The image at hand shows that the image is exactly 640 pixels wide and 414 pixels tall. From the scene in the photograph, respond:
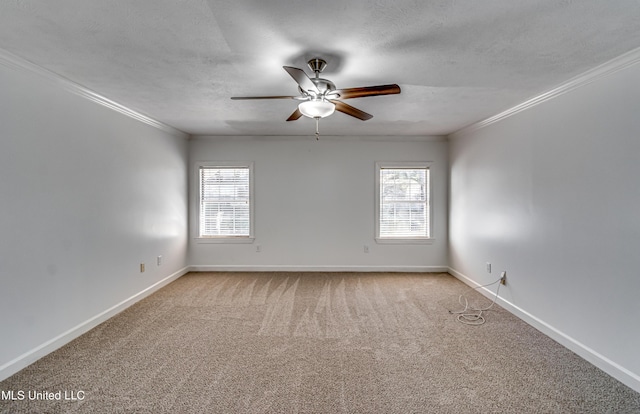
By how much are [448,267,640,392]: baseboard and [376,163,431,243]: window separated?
174cm

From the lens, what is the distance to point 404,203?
17.4 feet

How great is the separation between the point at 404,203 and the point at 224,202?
318cm

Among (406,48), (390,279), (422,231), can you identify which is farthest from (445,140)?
(406,48)

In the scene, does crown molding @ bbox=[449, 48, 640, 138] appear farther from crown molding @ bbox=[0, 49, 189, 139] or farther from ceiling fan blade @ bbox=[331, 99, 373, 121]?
crown molding @ bbox=[0, 49, 189, 139]

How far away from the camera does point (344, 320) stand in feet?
10.7

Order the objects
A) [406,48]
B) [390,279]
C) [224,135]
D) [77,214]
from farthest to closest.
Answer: [224,135]
[390,279]
[77,214]
[406,48]

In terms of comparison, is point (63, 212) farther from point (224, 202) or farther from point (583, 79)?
point (583, 79)

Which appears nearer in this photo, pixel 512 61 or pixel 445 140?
pixel 512 61

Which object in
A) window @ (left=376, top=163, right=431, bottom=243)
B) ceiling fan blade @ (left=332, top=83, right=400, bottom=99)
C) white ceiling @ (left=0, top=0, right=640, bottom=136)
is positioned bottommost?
window @ (left=376, top=163, right=431, bottom=243)

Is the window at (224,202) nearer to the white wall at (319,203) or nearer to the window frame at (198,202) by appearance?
the window frame at (198,202)

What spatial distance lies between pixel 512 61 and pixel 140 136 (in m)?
4.10

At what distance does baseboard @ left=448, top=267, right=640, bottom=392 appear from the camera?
215cm

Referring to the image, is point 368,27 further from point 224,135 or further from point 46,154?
point 224,135

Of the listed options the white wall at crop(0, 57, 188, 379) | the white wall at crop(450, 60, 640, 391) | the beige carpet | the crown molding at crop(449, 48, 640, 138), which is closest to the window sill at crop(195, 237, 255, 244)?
the white wall at crop(0, 57, 188, 379)
